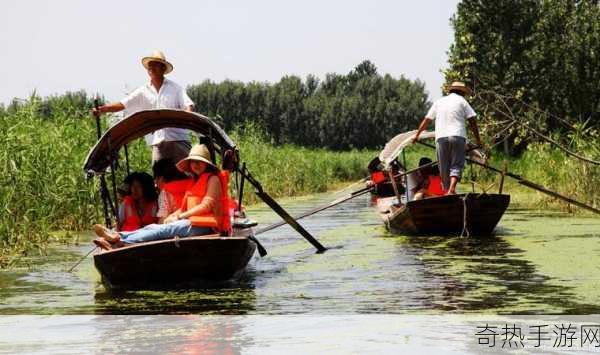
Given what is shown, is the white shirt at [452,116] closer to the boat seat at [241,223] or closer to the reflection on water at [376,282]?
the reflection on water at [376,282]

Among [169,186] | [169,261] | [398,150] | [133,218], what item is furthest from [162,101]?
[398,150]

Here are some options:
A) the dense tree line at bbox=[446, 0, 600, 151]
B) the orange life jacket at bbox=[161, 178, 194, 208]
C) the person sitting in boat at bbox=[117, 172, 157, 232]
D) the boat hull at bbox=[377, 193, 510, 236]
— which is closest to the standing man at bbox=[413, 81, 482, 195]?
the boat hull at bbox=[377, 193, 510, 236]

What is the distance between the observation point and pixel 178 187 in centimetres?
1080

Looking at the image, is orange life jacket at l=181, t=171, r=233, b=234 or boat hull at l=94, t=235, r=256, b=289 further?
orange life jacket at l=181, t=171, r=233, b=234

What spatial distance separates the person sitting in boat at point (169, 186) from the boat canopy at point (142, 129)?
15.2 inches

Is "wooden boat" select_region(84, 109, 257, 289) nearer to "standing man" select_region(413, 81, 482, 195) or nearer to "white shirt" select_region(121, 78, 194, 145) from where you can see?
"white shirt" select_region(121, 78, 194, 145)

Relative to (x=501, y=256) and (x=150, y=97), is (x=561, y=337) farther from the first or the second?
(x=150, y=97)

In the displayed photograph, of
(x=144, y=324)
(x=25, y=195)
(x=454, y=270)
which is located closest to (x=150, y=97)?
(x=25, y=195)

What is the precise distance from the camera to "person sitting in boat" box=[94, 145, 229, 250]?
9.81 metres

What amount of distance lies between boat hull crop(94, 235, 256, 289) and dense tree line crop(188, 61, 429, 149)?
63.8 m

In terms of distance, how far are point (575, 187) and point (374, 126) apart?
204 feet

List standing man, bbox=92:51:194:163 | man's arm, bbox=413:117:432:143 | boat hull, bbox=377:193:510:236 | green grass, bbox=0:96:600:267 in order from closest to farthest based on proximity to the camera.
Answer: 1. standing man, bbox=92:51:194:163
2. green grass, bbox=0:96:600:267
3. boat hull, bbox=377:193:510:236
4. man's arm, bbox=413:117:432:143

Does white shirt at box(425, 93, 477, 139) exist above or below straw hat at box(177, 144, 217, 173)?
above

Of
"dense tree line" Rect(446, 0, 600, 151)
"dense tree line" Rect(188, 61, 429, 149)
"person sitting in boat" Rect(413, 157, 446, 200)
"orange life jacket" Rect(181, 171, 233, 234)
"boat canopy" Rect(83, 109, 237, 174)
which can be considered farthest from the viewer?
"dense tree line" Rect(188, 61, 429, 149)
